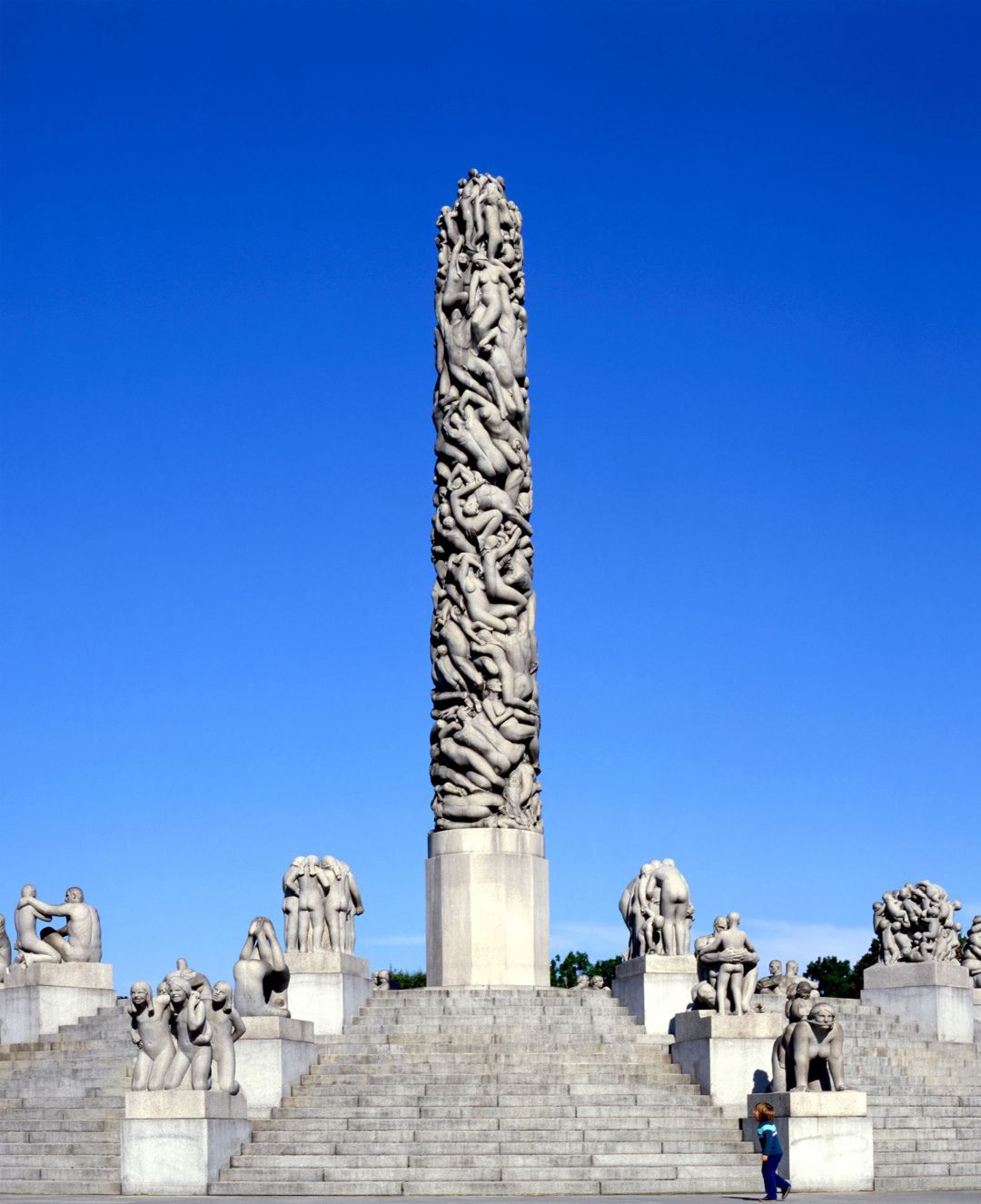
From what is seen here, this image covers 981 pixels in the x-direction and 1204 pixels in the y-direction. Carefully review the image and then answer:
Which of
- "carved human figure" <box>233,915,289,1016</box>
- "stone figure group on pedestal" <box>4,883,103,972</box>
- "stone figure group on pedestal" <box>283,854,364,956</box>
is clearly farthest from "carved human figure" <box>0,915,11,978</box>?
"carved human figure" <box>233,915,289,1016</box>

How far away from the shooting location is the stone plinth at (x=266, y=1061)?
22.8 meters

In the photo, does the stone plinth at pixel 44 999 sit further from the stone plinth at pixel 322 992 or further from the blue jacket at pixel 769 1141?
the blue jacket at pixel 769 1141

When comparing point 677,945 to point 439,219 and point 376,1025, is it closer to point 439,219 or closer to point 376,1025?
point 376,1025

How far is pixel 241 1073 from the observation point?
75.0ft

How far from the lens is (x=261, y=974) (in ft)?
77.9

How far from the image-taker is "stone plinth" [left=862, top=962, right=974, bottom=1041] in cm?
2955

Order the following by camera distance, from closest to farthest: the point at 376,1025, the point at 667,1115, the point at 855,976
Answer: the point at 667,1115, the point at 376,1025, the point at 855,976

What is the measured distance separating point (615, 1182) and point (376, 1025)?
5.95 metres

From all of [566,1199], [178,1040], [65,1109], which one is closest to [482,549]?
[65,1109]

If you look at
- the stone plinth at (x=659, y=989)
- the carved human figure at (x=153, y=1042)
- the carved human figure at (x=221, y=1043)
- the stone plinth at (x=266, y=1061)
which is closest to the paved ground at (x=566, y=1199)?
the carved human figure at (x=153, y=1042)

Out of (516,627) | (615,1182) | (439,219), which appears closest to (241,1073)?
(615,1182)

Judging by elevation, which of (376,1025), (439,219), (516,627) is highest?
(439,219)

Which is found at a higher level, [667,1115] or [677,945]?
[677,945]

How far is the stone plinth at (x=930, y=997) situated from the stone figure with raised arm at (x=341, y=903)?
7.83m
